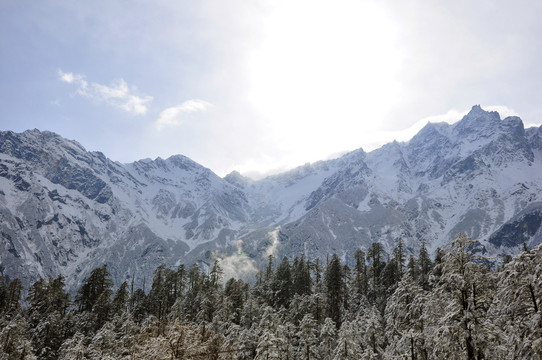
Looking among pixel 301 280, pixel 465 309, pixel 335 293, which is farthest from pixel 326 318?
pixel 301 280

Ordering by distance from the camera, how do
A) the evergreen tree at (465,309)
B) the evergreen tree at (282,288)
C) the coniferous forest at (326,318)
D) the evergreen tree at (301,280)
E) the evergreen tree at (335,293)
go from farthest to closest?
the evergreen tree at (301,280) < the evergreen tree at (282,288) < the evergreen tree at (335,293) < the evergreen tree at (465,309) < the coniferous forest at (326,318)

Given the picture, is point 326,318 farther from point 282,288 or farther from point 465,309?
point 282,288

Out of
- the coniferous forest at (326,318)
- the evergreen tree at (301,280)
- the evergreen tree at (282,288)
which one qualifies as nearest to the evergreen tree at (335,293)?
the coniferous forest at (326,318)

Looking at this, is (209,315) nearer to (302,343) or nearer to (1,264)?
(302,343)

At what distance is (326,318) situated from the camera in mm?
31578

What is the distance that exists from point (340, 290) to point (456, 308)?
1473 inches

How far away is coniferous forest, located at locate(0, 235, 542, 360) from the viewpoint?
1431 centimetres

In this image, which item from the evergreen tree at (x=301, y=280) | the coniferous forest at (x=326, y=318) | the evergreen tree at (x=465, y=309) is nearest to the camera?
the coniferous forest at (x=326, y=318)

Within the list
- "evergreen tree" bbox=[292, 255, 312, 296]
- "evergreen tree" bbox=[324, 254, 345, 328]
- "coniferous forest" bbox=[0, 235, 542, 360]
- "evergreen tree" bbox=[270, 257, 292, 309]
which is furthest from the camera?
"evergreen tree" bbox=[292, 255, 312, 296]

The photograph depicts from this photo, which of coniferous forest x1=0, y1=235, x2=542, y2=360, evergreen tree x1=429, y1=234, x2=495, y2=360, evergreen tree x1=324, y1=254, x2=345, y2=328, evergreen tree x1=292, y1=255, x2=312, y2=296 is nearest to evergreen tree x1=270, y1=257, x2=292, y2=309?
coniferous forest x1=0, y1=235, x2=542, y2=360

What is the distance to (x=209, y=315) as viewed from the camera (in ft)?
159

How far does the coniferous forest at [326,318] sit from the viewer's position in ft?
47.0

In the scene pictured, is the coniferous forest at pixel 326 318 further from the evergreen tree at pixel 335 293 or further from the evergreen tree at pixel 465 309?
the evergreen tree at pixel 335 293

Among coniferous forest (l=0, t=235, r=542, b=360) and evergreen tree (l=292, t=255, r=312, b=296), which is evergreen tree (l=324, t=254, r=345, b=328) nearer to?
coniferous forest (l=0, t=235, r=542, b=360)
